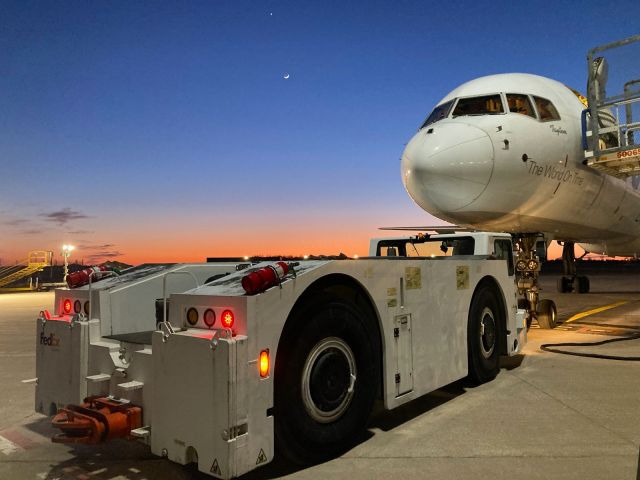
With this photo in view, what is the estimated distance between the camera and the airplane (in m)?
8.45

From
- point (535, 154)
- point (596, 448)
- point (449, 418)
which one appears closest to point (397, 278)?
point (449, 418)

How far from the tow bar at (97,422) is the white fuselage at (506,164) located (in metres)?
6.33

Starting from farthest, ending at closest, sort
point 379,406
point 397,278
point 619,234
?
point 619,234 < point 379,406 < point 397,278

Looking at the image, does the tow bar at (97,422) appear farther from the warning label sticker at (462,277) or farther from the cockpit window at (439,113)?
the cockpit window at (439,113)

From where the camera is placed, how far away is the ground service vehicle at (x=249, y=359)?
10.3 ft

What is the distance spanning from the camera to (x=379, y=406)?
543 centimetres

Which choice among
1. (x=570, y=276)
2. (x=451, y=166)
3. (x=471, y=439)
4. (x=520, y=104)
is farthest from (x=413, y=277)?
(x=570, y=276)

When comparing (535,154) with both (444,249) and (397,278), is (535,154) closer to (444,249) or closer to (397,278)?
(444,249)

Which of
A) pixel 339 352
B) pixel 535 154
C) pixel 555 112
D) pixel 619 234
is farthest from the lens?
pixel 619 234

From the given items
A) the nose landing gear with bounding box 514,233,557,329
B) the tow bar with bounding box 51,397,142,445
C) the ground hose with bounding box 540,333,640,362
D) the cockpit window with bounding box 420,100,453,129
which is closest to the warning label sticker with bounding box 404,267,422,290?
the tow bar with bounding box 51,397,142,445

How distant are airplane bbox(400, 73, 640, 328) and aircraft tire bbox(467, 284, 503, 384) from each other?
251cm

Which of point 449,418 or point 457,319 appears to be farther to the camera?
point 457,319

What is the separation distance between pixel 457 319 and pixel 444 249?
2007mm

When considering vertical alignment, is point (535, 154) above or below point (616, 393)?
above
